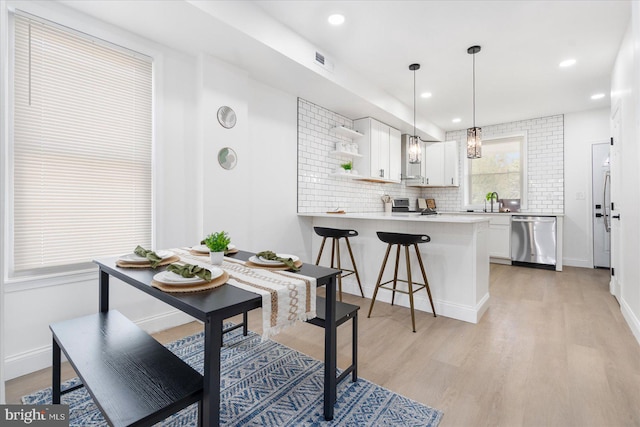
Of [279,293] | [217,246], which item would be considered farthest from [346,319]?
[217,246]

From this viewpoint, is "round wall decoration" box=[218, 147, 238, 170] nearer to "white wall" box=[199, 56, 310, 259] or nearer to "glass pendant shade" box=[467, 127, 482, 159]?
"white wall" box=[199, 56, 310, 259]

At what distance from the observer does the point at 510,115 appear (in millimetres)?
5629

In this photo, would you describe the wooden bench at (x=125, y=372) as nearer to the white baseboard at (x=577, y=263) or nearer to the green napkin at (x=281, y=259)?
the green napkin at (x=281, y=259)

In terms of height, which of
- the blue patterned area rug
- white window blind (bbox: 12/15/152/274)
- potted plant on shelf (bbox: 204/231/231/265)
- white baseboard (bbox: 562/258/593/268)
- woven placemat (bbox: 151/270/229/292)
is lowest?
the blue patterned area rug

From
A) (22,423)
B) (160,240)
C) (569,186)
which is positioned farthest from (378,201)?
(22,423)

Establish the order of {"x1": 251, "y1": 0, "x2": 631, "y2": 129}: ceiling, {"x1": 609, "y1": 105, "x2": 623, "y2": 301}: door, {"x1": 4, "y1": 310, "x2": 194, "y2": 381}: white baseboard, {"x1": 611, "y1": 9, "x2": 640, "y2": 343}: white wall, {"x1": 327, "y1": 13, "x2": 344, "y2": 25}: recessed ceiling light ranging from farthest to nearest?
{"x1": 609, "y1": 105, "x2": 623, "y2": 301}: door
{"x1": 327, "y1": 13, "x2": 344, "y2": 25}: recessed ceiling light
{"x1": 251, "y1": 0, "x2": 631, "y2": 129}: ceiling
{"x1": 611, "y1": 9, "x2": 640, "y2": 343}: white wall
{"x1": 4, "y1": 310, "x2": 194, "y2": 381}: white baseboard

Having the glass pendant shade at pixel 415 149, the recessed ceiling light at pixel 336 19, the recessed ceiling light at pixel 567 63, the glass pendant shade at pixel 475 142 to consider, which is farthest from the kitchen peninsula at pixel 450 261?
the recessed ceiling light at pixel 567 63

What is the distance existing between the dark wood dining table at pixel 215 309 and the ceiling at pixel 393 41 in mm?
2022

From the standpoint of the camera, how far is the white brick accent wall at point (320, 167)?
419cm

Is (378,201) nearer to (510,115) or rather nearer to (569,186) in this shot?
(510,115)

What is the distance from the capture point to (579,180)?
5.40m

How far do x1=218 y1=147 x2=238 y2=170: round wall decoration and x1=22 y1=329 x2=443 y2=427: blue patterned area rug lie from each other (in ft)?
5.75

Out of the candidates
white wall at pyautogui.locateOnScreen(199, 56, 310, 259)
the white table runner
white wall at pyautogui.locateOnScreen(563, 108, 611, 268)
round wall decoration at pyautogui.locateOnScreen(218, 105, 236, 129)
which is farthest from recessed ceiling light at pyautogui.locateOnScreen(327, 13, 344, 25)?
white wall at pyautogui.locateOnScreen(563, 108, 611, 268)

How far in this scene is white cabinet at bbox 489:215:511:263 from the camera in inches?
217
